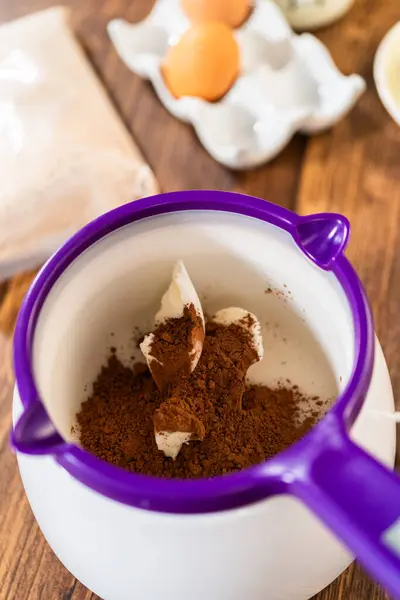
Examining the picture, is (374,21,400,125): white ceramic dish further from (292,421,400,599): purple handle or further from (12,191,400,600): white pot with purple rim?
(292,421,400,599): purple handle

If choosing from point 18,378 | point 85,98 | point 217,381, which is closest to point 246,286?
point 217,381

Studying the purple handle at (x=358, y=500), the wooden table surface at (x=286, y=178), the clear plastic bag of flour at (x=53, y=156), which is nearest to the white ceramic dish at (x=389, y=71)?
the wooden table surface at (x=286, y=178)

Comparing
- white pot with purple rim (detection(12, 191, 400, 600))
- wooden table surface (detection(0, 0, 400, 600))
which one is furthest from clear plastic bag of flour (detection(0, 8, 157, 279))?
white pot with purple rim (detection(12, 191, 400, 600))

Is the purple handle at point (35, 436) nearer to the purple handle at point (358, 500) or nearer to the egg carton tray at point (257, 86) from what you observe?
the purple handle at point (358, 500)

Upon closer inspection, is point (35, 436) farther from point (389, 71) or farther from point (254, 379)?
point (389, 71)

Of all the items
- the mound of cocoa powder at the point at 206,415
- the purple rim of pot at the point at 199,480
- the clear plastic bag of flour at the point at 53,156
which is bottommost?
the clear plastic bag of flour at the point at 53,156

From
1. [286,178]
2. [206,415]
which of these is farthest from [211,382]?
[286,178]
